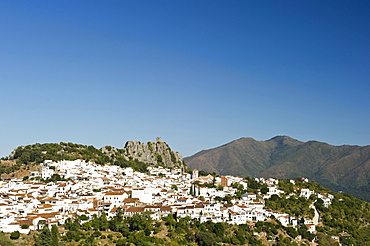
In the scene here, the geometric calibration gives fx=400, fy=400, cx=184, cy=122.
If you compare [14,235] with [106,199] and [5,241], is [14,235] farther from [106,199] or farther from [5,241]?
[106,199]

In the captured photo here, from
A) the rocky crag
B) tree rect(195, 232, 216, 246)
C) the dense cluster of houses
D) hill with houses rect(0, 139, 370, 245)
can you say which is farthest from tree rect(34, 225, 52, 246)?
the rocky crag

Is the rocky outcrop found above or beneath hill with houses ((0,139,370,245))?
above

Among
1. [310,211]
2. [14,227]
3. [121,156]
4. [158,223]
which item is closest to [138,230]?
[158,223]

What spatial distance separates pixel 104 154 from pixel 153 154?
12238 mm

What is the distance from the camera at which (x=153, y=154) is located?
83062 millimetres

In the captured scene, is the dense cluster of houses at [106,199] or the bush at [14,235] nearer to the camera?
the bush at [14,235]

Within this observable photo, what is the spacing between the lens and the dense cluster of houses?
37906 millimetres

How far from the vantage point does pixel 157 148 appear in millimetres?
86125

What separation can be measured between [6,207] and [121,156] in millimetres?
38998

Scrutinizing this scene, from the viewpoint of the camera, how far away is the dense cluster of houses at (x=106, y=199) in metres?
37.9

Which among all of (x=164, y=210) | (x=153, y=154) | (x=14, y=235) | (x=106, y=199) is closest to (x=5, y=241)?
(x=14, y=235)

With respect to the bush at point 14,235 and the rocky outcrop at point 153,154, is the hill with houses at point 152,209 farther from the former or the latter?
the rocky outcrop at point 153,154

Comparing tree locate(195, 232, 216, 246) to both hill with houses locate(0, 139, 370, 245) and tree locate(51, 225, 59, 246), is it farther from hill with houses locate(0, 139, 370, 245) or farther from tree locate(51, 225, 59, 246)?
tree locate(51, 225, 59, 246)

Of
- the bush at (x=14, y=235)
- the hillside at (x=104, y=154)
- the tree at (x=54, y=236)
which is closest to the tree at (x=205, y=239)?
the tree at (x=54, y=236)
